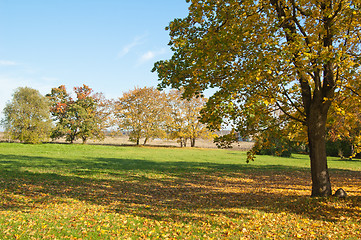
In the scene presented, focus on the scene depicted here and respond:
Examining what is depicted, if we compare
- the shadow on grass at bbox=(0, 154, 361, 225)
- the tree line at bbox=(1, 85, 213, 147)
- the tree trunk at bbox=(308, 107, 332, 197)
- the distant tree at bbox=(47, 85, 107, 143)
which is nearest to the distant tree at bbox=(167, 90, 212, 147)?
the tree line at bbox=(1, 85, 213, 147)

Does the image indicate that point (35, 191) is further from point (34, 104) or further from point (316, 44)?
point (34, 104)

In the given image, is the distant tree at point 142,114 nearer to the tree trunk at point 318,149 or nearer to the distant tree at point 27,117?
the distant tree at point 27,117

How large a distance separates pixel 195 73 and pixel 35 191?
23.1 feet

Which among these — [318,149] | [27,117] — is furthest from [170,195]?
[27,117]

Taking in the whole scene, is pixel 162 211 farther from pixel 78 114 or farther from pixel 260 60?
pixel 78 114

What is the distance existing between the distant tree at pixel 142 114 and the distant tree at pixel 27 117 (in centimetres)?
1235

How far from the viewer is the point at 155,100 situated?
45812 mm

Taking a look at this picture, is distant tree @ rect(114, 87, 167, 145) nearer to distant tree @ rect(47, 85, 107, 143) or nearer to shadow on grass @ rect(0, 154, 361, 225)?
distant tree @ rect(47, 85, 107, 143)

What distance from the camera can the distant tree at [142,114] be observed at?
4503 cm

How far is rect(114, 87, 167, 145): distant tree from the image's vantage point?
4503 centimetres

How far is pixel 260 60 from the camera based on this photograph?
20.5 ft

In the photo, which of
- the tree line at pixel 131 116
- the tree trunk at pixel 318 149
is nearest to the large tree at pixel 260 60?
the tree trunk at pixel 318 149

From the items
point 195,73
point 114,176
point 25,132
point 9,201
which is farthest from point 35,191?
point 25,132

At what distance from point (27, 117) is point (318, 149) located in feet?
132
